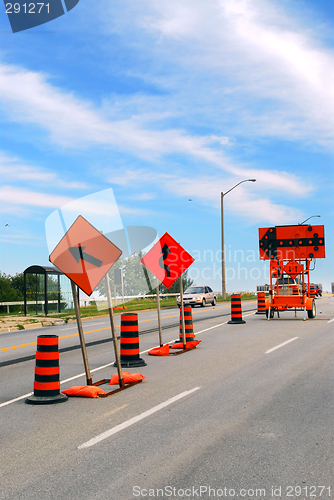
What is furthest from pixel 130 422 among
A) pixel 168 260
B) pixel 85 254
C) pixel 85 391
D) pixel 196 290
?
pixel 196 290

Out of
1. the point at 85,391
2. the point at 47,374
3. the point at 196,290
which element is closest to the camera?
the point at 47,374

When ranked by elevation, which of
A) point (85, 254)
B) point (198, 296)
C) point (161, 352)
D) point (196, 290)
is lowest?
point (161, 352)

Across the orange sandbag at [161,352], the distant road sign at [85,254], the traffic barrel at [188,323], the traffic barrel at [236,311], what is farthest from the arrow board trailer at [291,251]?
the distant road sign at [85,254]

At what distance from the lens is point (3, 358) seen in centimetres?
1255

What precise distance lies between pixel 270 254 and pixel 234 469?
1646 cm

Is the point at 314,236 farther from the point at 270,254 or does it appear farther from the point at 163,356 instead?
the point at 163,356

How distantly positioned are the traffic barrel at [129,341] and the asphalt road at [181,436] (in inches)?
13.0

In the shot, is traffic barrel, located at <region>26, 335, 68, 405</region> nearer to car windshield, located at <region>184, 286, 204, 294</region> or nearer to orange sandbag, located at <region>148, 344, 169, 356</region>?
orange sandbag, located at <region>148, 344, 169, 356</region>

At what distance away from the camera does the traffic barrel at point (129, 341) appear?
10.2m

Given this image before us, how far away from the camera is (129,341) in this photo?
34.0 ft

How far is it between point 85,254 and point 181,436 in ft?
11.5

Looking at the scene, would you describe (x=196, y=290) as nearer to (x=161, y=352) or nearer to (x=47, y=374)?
(x=161, y=352)

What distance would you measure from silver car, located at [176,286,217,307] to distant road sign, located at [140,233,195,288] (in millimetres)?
22024

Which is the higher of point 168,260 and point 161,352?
point 168,260
